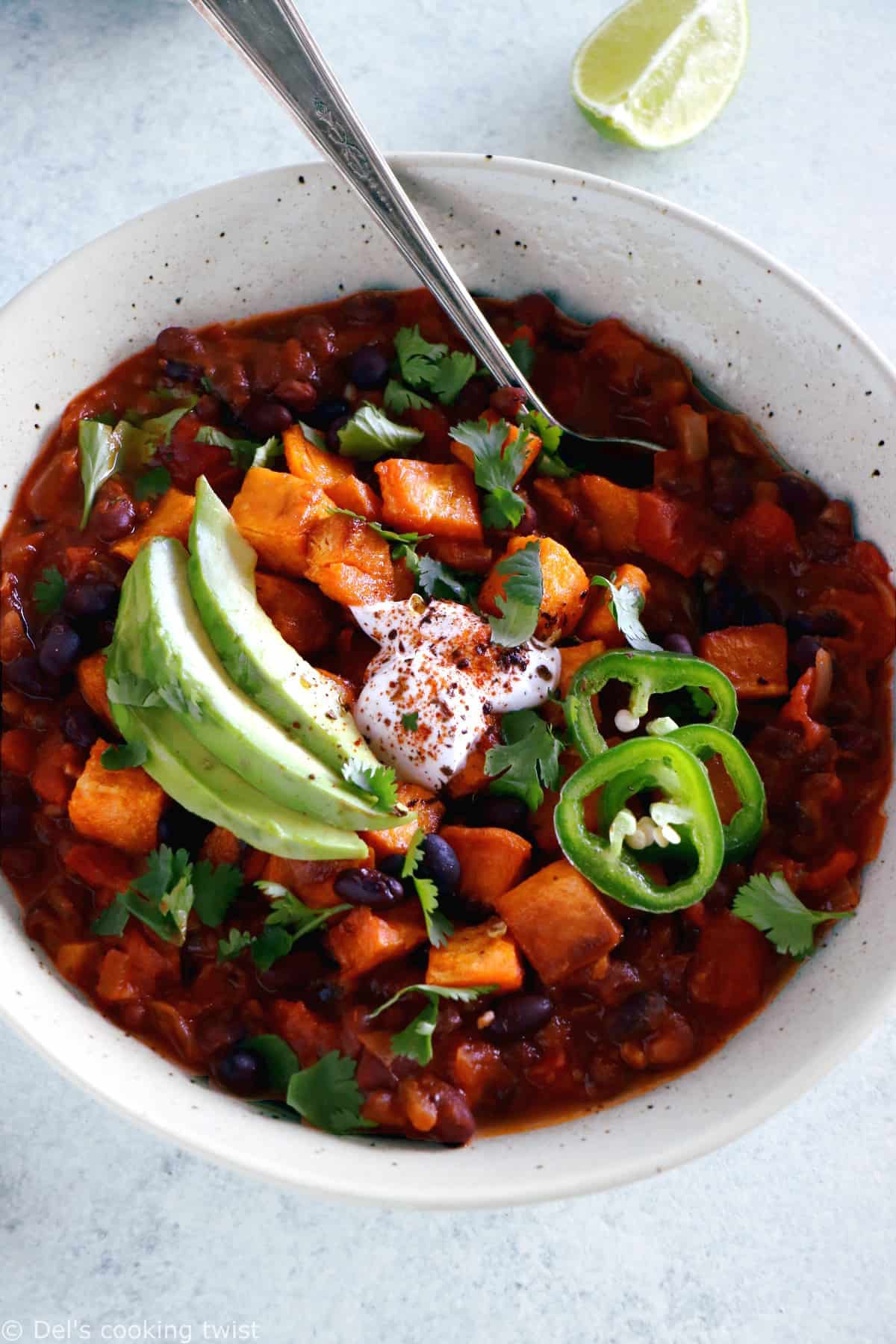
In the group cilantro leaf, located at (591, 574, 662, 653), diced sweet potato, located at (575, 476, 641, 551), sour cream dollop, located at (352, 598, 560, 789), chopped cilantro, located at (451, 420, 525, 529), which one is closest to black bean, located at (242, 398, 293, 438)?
chopped cilantro, located at (451, 420, 525, 529)

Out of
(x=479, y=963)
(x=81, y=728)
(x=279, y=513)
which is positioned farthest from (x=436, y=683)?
(x=81, y=728)

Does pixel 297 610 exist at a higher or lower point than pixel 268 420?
lower

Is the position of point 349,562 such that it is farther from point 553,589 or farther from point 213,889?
point 213,889

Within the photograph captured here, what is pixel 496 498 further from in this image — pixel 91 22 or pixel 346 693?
pixel 91 22

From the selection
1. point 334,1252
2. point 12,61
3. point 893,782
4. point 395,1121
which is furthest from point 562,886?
point 12,61

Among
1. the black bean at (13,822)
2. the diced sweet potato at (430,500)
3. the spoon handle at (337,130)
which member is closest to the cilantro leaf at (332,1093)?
the black bean at (13,822)
